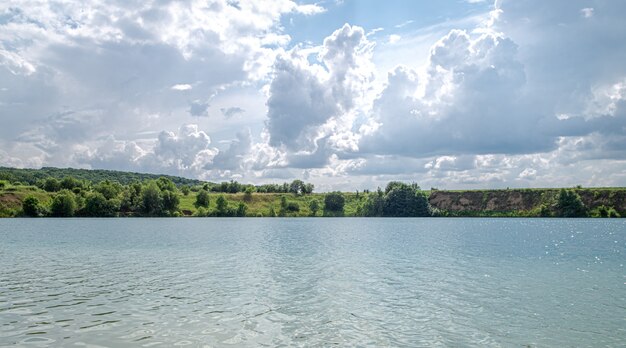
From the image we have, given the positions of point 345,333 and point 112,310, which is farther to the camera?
point 112,310

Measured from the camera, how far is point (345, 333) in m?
23.1

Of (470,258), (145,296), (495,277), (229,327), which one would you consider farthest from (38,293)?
(470,258)

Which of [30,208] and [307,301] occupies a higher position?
[30,208]

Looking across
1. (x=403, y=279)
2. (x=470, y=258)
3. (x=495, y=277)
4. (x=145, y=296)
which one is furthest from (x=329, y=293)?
(x=470, y=258)

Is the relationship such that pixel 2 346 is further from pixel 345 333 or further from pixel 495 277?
pixel 495 277

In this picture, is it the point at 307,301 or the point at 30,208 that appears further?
the point at 30,208

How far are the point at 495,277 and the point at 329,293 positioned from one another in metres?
16.2

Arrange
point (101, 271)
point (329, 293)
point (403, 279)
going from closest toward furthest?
point (329, 293)
point (403, 279)
point (101, 271)

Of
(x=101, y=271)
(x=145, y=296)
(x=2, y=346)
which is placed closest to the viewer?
(x=2, y=346)

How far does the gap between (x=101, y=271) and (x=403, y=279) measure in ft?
84.1

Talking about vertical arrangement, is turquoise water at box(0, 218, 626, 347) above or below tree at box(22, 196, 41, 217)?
below

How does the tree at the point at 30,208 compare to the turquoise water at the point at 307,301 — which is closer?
the turquoise water at the point at 307,301

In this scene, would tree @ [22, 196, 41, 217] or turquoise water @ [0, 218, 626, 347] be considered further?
tree @ [22, 196, 41, 217]

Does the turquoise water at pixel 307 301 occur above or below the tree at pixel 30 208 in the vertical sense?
below
